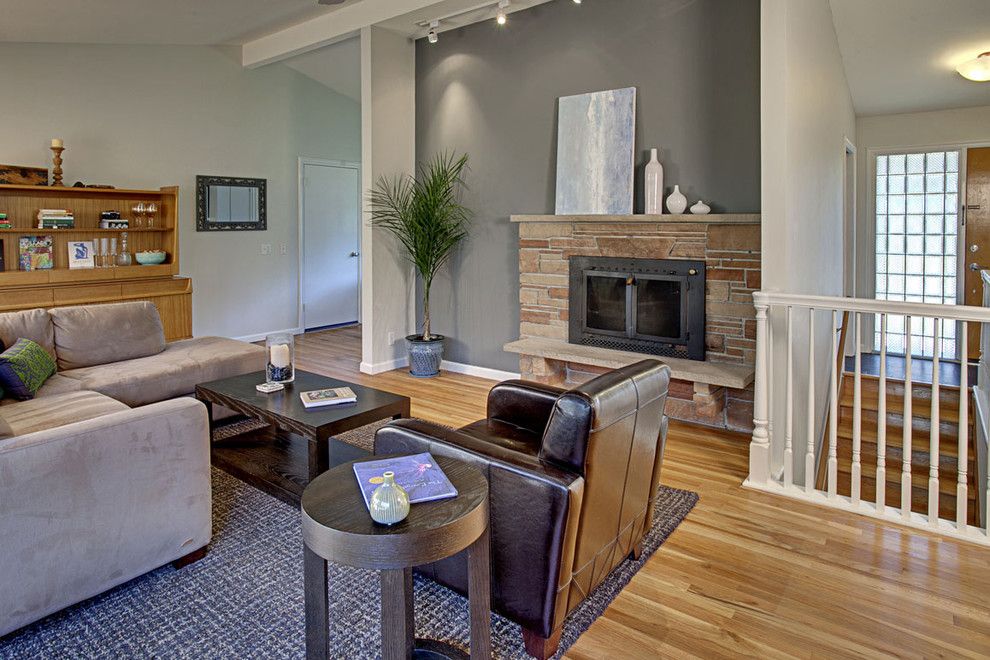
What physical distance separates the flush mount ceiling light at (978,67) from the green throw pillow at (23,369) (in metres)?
6.06

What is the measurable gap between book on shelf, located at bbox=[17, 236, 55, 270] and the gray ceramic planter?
309 centimetres

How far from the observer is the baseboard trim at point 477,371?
5441 mm

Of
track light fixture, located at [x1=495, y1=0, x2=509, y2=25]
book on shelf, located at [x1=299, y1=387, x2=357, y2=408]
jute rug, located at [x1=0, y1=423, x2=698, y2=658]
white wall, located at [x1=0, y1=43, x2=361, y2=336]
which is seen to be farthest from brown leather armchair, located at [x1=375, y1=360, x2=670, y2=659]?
white wall, located at [x1=0, y1=43, x2=361, y2=336]

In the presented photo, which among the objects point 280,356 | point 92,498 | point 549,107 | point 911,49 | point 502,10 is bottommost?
point 92,498

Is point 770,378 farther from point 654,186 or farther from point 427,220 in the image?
point 427,220

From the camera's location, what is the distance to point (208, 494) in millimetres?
2453

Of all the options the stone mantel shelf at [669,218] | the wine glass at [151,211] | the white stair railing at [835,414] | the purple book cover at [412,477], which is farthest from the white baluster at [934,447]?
the wine glass at [151,211]

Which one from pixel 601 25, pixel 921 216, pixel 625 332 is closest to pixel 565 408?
pixel 625 332

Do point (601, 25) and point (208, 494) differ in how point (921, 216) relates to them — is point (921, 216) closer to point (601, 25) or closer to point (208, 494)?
point (601, 25)

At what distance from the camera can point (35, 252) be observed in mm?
5430

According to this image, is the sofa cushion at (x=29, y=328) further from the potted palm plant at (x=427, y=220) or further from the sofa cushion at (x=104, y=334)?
the potted palm plant at (x=427, y=220)

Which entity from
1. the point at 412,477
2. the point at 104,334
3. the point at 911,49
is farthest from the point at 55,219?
the point at 911,49

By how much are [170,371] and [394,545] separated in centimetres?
290

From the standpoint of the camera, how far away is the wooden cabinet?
5160 millimetres
